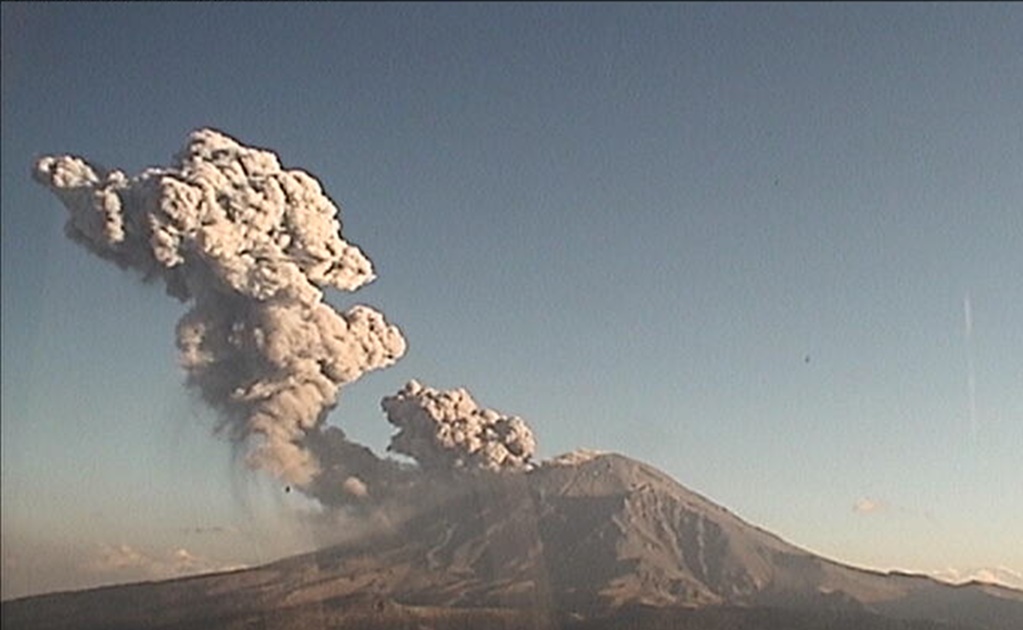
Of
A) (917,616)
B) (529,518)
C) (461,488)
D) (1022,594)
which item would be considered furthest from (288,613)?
(917,616)

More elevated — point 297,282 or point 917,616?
point 297,282

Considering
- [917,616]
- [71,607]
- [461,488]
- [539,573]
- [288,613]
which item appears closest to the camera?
[71,607]

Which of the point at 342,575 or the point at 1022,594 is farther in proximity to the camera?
the point at 342,575

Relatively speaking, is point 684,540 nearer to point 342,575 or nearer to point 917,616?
point 917,616

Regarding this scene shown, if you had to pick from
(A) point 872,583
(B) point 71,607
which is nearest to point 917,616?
(A) point 872,583

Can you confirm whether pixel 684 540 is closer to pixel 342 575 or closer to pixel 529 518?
pixel 529 518

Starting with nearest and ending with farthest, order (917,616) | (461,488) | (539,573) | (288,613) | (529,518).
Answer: (461,488) → (288,613) → (539,573) → (529,518) → (917,616)

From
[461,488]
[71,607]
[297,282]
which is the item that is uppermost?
[297,282]
